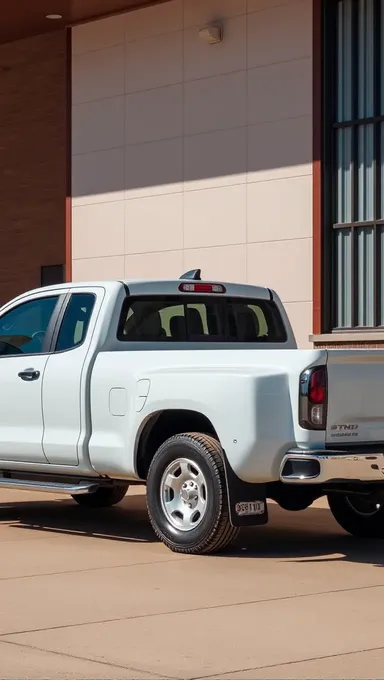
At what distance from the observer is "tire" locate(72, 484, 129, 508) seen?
522 inches

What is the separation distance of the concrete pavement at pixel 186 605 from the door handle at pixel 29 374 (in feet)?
4.22

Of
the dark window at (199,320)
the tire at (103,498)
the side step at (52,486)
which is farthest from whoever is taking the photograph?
the tire at (103,498)

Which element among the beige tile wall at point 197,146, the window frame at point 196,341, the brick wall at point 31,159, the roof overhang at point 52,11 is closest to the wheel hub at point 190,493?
the window frame at point 196,341

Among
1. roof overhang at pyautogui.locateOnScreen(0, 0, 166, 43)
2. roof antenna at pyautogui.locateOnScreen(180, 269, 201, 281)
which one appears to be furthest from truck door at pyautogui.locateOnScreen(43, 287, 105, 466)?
roof overhang at pyautogui.locateOnScreen(0, 0, 166, 43)

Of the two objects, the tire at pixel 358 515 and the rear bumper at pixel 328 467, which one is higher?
the rear bumper at pixel 328 467

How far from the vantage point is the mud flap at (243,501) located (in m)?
9.73

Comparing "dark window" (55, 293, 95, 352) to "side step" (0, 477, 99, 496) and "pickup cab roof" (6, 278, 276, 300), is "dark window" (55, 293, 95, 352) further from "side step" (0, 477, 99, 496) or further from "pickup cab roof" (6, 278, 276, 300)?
"side step" (0, 477, 99, 496)

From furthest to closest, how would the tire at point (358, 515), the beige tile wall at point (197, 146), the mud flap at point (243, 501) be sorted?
the beige tile wall at point (197, 146), the tire at point (358, 515), the mud flap at point (243, 501)

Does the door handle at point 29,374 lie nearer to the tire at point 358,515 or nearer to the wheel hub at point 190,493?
the wheel hub at point 190,493

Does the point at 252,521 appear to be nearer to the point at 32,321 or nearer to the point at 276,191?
the point at 32,321

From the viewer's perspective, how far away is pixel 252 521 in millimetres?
9805

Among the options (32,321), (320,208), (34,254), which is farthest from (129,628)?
(34,254)

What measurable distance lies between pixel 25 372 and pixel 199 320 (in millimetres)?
1518

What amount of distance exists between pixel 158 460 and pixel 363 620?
3.02 m
